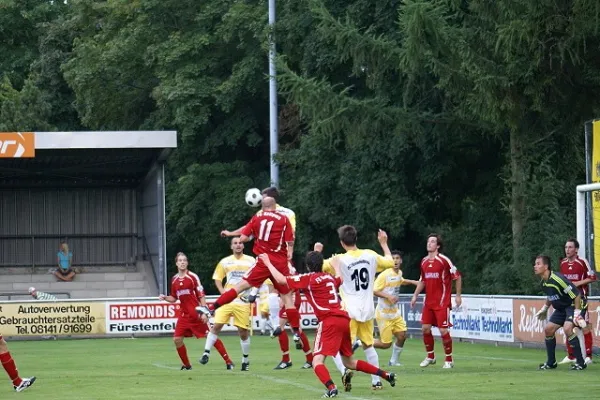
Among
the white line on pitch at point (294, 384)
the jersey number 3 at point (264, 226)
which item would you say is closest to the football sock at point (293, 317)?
the white line on pitch at point (294, 384)

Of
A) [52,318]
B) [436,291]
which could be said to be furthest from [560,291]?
[52,318]

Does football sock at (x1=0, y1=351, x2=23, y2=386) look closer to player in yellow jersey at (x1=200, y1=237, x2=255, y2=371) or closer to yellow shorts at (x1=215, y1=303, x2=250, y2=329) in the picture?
player in yellow jersey at (x1=200, y1=237, x2=255, y2=371)

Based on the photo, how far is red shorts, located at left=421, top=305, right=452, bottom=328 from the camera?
21297 millimetres

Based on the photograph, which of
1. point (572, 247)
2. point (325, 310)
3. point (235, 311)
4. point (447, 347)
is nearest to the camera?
point (325, 310)

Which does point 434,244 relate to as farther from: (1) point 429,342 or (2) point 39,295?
(2) point 39,295

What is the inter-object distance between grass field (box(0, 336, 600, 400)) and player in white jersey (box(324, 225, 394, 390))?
74cm

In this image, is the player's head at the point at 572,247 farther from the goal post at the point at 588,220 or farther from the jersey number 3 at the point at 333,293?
the jersey number 3 at the point at 333,293

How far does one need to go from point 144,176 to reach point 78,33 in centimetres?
1057

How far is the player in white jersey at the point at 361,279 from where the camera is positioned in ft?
52.5

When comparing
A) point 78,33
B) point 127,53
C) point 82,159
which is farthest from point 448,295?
point 78,33

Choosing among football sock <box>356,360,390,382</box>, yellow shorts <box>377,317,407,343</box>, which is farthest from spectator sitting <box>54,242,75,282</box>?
football sock <box>356,360,390,382</box>

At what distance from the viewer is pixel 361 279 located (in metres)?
16.3

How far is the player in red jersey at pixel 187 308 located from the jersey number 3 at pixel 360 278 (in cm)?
533

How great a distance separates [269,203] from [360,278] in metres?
2.73
